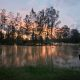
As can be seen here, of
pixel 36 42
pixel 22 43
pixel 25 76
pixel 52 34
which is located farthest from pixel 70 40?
pixel 25 76

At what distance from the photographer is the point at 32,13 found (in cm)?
14025

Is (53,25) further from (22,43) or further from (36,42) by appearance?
(22,43)

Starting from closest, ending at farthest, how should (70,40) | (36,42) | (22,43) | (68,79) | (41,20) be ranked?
(68,79)
(22,43)
(36,42)
(41,20)
(70,40)

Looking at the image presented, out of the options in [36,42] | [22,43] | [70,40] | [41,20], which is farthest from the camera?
[70,40]

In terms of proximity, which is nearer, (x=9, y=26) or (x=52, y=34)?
(x=9, y=26)

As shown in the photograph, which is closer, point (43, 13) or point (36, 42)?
point (36, 42)

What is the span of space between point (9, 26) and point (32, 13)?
21491 mm

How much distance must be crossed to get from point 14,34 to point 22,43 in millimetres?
6035

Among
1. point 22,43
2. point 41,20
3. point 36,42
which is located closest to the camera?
point 22,43

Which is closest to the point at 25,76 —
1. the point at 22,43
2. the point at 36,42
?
the point at 22,43

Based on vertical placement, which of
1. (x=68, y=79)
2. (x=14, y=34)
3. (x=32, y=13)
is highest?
(x=32, y=13)

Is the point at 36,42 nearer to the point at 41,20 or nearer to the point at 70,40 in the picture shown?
the point at 41,20

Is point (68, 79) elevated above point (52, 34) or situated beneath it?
situated beneath

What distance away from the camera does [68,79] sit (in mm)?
14594
